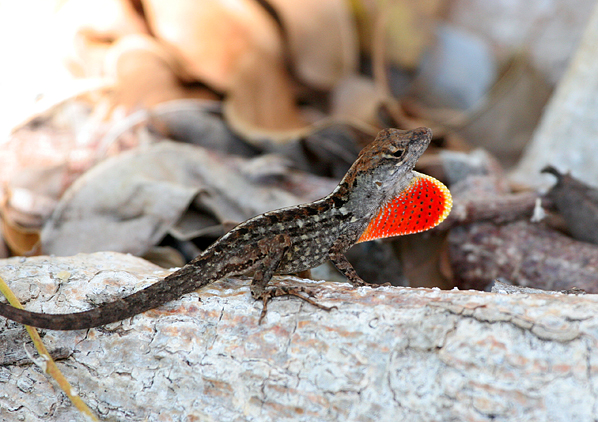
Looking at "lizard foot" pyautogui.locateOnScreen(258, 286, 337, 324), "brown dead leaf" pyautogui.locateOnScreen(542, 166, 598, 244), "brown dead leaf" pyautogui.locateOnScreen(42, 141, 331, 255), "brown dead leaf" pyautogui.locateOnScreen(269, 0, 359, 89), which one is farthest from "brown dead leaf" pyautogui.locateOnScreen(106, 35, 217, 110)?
"brown dead leaf" pyautogui.locateOnScreen(542, 166, 598, 244)

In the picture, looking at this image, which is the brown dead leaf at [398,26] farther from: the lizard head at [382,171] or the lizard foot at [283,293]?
the lizard foot at [283,293]

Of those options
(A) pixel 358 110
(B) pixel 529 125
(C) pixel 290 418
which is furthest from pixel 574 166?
(C) pixel 290 418

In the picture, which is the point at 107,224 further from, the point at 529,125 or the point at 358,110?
the point at 529,125

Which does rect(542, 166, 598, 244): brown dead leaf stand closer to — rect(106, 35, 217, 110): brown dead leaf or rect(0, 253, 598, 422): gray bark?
rect(0, 253, 598, 422): gray bark

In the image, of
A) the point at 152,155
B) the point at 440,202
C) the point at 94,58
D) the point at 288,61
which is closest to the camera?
the point at 440,202

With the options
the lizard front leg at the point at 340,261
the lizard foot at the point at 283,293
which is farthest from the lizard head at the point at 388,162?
the lizard foot at the point at 283,293

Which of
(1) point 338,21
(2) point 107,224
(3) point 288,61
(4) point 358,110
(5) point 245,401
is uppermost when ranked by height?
(1) point 338,21
